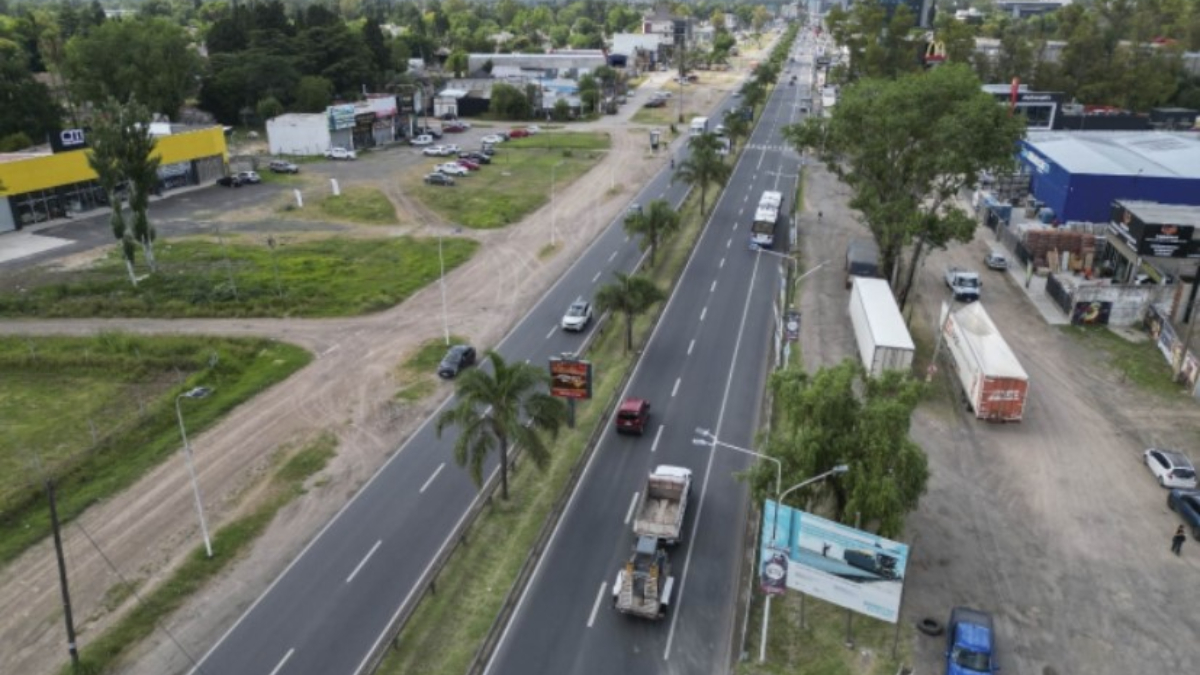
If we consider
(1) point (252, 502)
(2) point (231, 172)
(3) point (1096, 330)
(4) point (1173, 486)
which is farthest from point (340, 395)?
(2) point (231, 172)

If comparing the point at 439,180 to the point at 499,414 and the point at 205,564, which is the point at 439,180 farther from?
the point at 205,564

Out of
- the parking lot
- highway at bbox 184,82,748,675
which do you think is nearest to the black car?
highway at bbox 184,82,748,675

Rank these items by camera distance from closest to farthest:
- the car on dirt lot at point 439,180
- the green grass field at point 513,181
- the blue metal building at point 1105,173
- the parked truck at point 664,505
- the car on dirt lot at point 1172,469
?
1. the parked truck at point 664,505
2. the car on dirt lot at point 1172,469
3. the blue metal building at point 1105,173
4. the green grass field at point 513,181
5. the car on dirt lot at point 439,180

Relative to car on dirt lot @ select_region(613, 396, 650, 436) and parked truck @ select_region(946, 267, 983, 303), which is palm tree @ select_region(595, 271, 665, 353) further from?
parked truck @ select_region(946, 267, 983, 303)

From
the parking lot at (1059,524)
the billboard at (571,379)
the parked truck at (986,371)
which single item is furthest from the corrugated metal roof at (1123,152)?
the billboard at (571,379)

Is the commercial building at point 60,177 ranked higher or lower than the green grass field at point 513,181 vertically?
higher

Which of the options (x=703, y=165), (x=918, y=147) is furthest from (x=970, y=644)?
(x=703, y=165)

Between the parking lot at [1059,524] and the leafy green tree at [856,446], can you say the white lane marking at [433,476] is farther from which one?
Answer: the parking lot at [1059,524]
